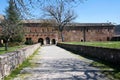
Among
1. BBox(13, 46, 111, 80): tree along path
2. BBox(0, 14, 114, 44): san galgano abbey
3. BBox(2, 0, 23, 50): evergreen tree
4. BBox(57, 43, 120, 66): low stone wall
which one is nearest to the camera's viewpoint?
BBox(13, 46, 111, 80): tree along path

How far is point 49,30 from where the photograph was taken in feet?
356

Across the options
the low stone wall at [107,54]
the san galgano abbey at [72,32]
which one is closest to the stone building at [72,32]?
the san galgano abbey at [72,32]

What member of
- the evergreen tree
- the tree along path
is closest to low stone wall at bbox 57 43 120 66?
the tree along path

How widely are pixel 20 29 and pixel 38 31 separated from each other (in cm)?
4071

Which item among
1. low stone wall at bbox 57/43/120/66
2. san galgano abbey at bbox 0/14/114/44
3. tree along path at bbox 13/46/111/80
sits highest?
san galgano abbey at bbox 0/14/114/44

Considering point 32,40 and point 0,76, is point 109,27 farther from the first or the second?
point 0,76

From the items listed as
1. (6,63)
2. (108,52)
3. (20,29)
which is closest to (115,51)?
(108,52)

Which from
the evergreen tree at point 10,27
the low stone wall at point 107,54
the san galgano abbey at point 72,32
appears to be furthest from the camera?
the san galgano abbey at point 72,32

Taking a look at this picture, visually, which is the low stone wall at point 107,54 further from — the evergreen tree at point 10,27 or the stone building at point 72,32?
the stone building at point 72,32

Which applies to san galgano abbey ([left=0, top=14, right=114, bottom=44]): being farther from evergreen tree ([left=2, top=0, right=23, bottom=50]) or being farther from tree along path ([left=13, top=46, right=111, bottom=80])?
tree along path ([left=13, top=46, right=111, bottom=80])

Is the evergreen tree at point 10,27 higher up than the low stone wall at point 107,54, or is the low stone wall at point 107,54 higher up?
the evergreen tree at point 10,27

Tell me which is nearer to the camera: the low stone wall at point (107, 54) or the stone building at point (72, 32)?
the low stone wall at point (107, 54)

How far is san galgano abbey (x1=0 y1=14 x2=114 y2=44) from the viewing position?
107 m

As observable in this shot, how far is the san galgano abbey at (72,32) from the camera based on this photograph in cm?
10686
